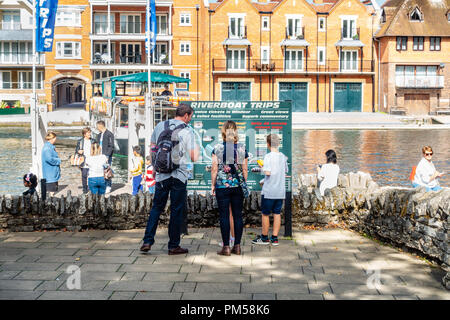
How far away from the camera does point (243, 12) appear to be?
57219 mm

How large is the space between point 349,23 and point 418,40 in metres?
6.78

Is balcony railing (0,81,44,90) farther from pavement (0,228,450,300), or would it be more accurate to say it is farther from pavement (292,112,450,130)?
pavement (0,228,450,300)

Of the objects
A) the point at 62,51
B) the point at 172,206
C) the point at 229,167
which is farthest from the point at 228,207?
the point at 62,51

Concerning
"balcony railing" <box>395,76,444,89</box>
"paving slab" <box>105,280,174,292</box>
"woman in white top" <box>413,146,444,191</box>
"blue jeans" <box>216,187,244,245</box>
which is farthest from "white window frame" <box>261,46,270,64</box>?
"paving slab" <box>105,280,174,292</box>

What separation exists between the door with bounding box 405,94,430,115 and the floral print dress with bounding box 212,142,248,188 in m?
53.1

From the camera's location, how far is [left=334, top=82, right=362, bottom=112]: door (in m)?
57.9

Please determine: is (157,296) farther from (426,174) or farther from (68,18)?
(68,18)

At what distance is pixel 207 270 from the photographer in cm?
662

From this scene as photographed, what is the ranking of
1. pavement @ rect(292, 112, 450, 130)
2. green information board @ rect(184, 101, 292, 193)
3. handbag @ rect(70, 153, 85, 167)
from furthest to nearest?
pavement @ rect(292, 112, 450, 130)
handbag @ rect(70, 153, 85, 167)
green information board @ rect(184, 101, 292, 193)

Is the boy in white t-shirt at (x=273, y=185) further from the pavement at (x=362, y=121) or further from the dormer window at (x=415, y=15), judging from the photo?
the dormer window at (x=415, y=15)

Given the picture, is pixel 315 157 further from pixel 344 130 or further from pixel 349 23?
pixel 349 23

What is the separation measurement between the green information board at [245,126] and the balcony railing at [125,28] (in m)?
48.3

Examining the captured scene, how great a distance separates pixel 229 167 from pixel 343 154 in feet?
64.9

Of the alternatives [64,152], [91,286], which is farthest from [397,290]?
[64,152]
